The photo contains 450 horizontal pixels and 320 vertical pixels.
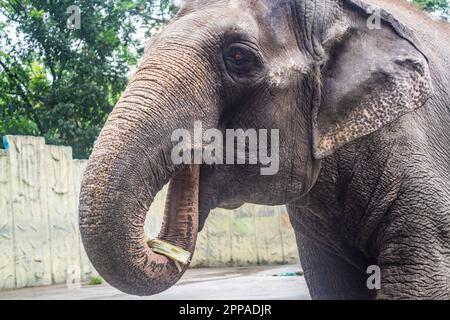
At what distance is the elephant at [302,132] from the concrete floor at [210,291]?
4.41 metres

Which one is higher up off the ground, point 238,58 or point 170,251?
point 238,58

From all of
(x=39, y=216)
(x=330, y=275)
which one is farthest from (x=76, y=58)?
(x=330, y=275)

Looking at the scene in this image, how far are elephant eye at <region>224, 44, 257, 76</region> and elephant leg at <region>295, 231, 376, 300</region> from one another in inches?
50.7

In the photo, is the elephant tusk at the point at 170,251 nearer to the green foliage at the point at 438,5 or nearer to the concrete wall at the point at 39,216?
the concrete wall at the point at 39,216

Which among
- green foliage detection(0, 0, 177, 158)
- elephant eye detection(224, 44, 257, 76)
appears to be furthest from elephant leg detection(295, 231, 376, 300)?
green foliage detection(0, 0, 177, 158)

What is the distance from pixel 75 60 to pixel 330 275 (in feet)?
36.8

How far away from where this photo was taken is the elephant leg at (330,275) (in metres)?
3.57

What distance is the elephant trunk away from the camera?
2119mm

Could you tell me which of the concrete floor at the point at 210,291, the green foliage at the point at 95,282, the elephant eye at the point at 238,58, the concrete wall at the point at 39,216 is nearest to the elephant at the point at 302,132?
the elephant eye at the point at 238,58

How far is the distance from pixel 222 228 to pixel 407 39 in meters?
12.6

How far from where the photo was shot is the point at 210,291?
8828mm

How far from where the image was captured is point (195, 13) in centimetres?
265

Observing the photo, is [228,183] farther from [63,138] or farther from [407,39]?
[63,138]

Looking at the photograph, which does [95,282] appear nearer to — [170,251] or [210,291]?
[210,291]
